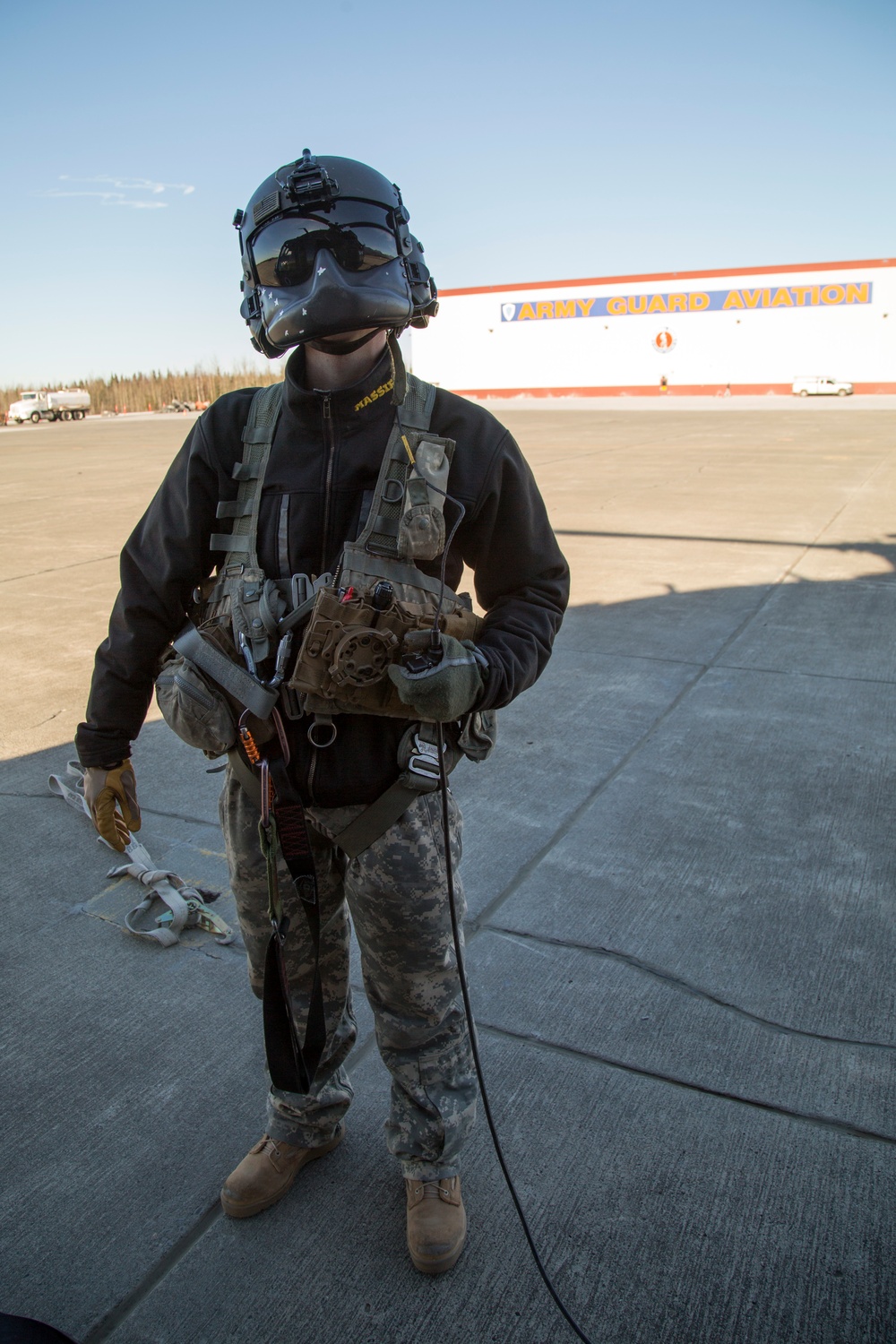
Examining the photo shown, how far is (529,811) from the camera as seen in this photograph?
12.5 feet

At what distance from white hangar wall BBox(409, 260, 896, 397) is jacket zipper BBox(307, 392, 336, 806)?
48629mm

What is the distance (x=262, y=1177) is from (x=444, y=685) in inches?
45.1

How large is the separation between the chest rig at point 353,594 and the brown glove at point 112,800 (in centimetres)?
45

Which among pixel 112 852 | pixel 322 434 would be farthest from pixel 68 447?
pixel 322 434

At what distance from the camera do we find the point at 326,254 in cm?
189

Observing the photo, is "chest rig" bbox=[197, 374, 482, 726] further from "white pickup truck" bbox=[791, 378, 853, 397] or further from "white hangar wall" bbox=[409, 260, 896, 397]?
"white hangar wall" bbox=[409, 260, 896, 397]

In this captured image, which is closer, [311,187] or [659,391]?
[311,187]

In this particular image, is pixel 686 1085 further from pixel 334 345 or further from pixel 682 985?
pixel 334 345

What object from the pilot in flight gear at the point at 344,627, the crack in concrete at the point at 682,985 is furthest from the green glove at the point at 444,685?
the crack in concrete at the point at 682,985

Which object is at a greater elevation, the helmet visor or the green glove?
the helmet visor

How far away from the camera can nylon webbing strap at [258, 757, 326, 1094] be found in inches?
74.0

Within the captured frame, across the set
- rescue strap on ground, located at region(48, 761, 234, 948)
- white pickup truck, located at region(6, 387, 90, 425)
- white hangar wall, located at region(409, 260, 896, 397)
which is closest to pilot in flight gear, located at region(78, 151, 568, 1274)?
rescue strap on ground, located at region(48, 761, 234, 948)

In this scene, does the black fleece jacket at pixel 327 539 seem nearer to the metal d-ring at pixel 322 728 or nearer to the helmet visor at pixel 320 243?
the metal d-ring at pixel 322 728

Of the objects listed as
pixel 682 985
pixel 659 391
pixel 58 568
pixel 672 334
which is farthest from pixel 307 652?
pixel 672 334
